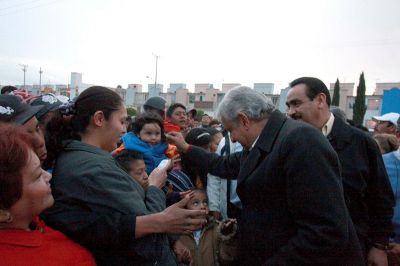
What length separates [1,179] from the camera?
1201 millimetres

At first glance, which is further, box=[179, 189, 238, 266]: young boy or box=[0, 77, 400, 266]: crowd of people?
box=[179, 189, 238, 266]: young boy

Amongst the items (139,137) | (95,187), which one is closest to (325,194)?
(95,187)

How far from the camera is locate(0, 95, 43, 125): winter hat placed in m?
1.96

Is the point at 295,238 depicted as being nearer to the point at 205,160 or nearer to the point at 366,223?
the point at 366,223

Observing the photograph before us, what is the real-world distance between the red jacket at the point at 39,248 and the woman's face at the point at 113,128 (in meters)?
0.57

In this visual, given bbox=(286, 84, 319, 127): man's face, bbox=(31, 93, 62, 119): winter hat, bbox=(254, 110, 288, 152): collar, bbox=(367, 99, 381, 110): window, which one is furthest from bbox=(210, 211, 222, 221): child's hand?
bbox=(367, 99, 381, 110): window

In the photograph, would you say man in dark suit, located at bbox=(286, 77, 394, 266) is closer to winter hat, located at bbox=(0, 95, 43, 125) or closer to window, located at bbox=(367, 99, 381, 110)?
winter hat, located at bbox=(0, 95, 43, 125)

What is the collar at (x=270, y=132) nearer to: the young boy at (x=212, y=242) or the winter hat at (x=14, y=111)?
the young boy at (x=212, y=242)

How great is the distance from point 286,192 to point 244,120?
554 mm

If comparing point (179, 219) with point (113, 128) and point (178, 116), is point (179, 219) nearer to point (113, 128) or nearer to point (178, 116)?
point (113, 128)

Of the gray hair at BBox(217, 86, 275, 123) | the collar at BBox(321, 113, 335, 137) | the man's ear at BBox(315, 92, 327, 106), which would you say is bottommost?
the collar at BBox(321, 113, 335, 137)

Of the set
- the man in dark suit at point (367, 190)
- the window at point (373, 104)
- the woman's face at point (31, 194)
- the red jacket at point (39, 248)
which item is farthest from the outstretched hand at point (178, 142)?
the window at point (373, 104)

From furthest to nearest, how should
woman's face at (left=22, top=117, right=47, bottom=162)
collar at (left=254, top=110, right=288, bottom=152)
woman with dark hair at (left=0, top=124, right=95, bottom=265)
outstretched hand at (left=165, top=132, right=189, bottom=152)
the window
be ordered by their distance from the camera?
the window → outstretched hand at (left=165, top=132, right=189, bottom=152) → collar at (left=254, top=110, right=288, bottom=152) → woman's face at (left=22, top=117, right=47, bottom=162) → woman with dark hair at (left=0, top=124, right=95, bottom=265)

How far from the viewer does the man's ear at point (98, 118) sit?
6.05 feet
